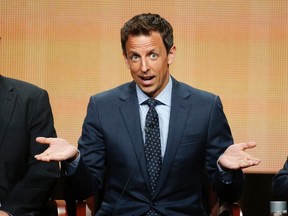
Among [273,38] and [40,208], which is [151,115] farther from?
[273,38]

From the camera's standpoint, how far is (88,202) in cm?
340

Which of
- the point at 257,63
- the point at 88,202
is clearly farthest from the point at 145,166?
the point at 257,63

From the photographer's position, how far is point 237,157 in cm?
301

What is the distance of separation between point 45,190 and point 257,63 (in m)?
1.57

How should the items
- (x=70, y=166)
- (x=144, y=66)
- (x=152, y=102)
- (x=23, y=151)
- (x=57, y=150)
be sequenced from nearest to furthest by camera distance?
(x=57, y=150) → (x=70, y=166) → (x=144, y=66) → (x=152, y=102) → (x=23, y=151)

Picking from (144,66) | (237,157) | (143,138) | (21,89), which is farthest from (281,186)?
(21,89)

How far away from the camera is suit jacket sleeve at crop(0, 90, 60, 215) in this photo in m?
3.39

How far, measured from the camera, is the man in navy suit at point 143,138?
3.29 metres

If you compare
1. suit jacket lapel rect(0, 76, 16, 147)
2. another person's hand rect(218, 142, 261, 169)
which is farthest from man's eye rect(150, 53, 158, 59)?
suit jacket lapel rect(0, 76, 16, 147)

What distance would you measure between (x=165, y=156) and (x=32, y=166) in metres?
0.66

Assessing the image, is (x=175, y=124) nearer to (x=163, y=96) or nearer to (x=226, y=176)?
(x=163, y=96)

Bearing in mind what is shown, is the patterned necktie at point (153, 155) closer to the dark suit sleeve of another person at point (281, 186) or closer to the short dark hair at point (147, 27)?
the short dark hair at point (147, 27)

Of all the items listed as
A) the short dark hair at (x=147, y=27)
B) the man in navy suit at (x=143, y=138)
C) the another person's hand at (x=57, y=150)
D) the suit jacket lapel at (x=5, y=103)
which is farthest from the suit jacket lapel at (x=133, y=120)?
the suit jacket lapel at (x=5, y=103)

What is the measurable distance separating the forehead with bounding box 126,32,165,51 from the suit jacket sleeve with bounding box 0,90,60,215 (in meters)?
0.56
